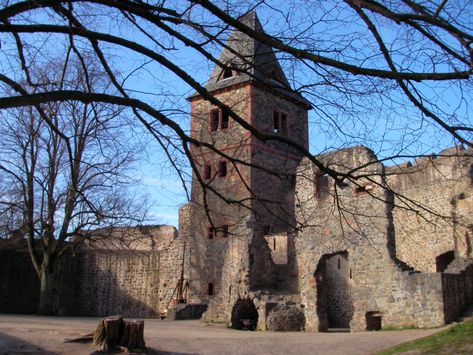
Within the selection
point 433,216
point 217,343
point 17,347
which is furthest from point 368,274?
point 17,347

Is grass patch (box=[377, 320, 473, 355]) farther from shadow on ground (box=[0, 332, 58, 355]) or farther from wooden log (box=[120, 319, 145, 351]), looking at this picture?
shadow on ground (box=[0, 332, 58, 355])

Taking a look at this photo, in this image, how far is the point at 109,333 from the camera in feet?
33.2

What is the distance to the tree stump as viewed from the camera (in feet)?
33.1

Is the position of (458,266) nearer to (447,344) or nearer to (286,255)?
(447,344)

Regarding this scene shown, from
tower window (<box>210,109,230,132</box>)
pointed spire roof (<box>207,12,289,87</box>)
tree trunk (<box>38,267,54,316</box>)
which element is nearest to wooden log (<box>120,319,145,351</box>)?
tower window (<box>210,109,230,132</box>)

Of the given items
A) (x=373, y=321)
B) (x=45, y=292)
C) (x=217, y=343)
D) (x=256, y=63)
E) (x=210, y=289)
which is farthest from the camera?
(x=210, y=289)

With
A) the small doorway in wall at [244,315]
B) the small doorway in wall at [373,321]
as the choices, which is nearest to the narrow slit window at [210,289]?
the small doorway in wall at [244,315]

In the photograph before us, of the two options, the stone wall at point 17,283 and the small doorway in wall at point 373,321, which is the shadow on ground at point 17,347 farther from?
the stone wall at point 17,283

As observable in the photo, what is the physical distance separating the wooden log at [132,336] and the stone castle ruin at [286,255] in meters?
2.55

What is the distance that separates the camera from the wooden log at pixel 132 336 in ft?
33.1

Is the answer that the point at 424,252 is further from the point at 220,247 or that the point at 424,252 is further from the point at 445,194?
the point at 220,247

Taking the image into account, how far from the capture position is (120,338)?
10219 mm

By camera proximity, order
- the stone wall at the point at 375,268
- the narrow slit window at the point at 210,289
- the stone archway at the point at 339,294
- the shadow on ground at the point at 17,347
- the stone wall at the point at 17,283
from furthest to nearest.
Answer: the stone wall at the point at 17,283 → the narrow slit window at the point at 210,289 → the stone archway at the point at 339,294 → the stone wall at the point at 375,268 → the shadow on ground at the point at 17,347

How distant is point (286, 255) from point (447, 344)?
1384cm
